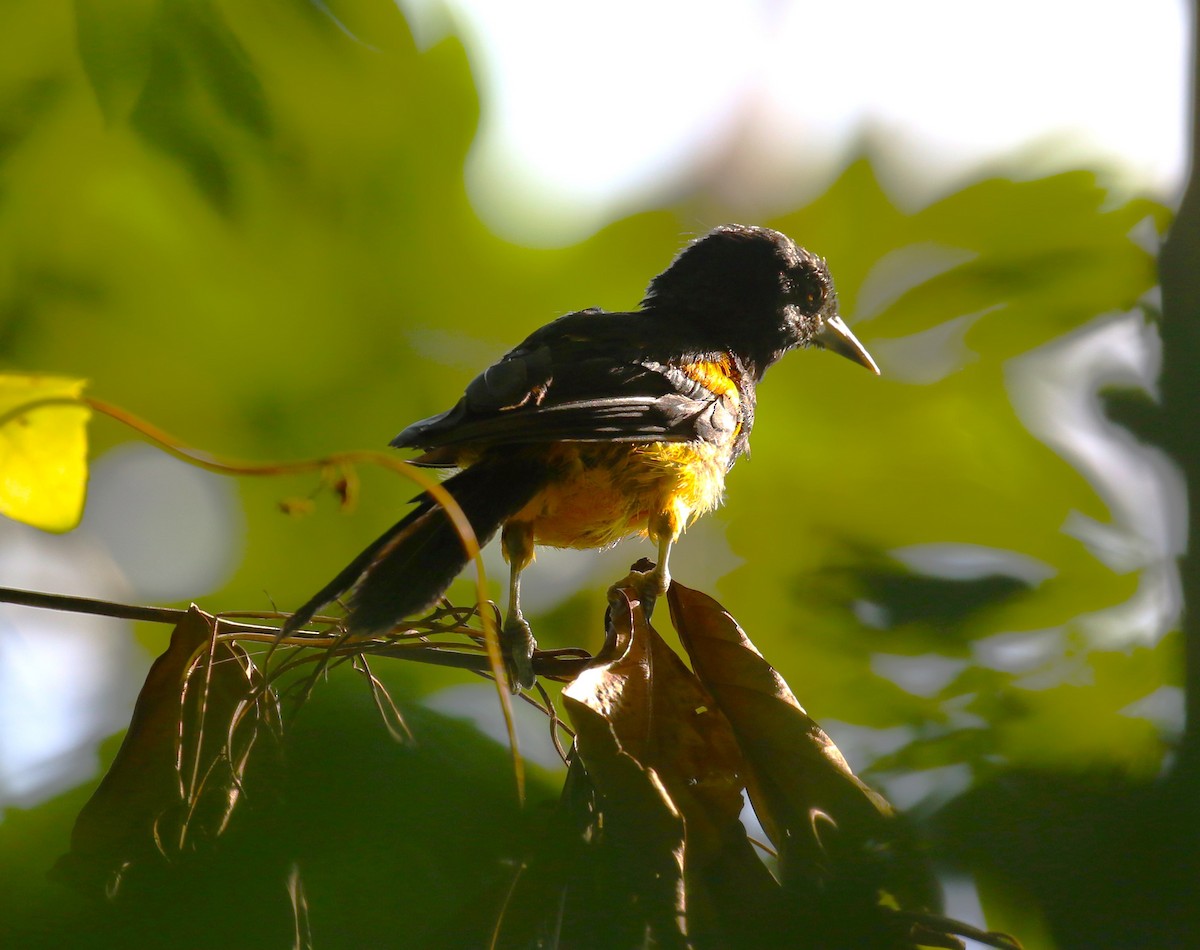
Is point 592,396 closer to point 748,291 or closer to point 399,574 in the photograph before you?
point 399,574

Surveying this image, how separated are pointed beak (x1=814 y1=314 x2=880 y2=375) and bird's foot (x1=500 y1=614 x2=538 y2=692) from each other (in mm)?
1526

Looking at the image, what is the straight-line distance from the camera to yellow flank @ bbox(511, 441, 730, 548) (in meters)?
2.48

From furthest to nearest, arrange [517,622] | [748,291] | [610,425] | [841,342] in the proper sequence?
[841,342], [748,291], [517,622], [610,425]

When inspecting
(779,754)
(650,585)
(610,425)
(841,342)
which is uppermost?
(841,342)

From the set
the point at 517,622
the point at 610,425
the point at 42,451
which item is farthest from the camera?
the point at 517,622

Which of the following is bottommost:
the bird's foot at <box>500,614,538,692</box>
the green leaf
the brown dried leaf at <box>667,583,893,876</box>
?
the brown dried leaf at <box>667,583,893,876</box>

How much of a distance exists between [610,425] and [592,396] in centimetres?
9

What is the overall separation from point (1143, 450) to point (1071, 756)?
711mm

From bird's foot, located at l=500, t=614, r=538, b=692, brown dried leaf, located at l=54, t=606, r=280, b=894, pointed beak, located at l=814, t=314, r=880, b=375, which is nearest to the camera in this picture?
brown dried leaf, located at l=54, t=606, r=280, b=894

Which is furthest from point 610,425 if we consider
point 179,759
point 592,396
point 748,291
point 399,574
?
point 748,291

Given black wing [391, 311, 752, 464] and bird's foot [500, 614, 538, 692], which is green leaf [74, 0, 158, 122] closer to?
black wing [391, 311, 752, 464]

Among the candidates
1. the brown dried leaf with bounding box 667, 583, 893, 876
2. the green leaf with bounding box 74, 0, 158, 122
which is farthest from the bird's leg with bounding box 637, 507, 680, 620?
the green leaf with bounding box 74, 0, 158, 122

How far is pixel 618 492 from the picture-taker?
2568mm

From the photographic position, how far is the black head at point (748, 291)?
3.18m
